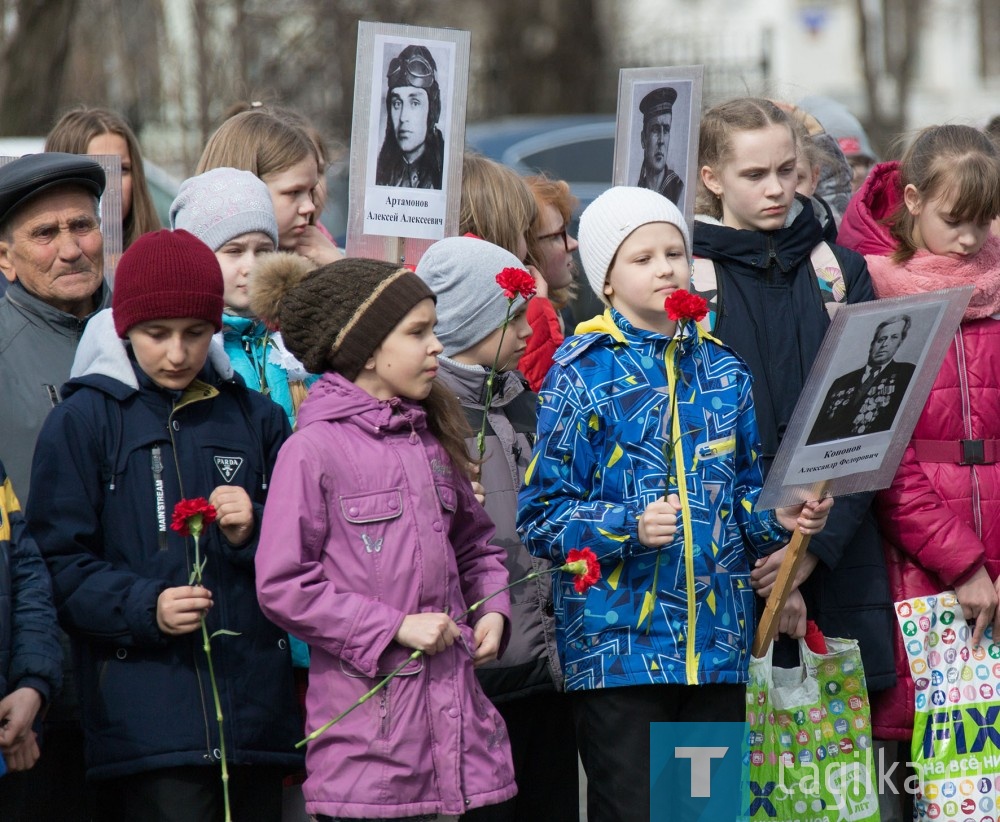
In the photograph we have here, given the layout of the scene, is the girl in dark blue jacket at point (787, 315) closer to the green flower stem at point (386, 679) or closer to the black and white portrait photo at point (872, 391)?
the black and white portrait photo at point (872, 391)

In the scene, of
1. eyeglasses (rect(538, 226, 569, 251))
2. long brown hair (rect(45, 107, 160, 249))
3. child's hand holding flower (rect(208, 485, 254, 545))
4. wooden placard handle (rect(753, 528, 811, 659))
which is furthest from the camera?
long brown hair (rect(45, 107, 160, 249))

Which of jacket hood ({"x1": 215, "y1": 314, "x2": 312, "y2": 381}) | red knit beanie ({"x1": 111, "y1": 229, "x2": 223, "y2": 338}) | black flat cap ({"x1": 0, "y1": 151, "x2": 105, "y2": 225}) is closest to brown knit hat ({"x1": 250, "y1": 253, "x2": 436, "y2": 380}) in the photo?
red knit beanie ({"x1": 111, "y1": 229, "x2": 223, "y2": 338})

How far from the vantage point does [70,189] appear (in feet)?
13.8

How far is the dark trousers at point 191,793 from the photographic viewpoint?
351 centimetres

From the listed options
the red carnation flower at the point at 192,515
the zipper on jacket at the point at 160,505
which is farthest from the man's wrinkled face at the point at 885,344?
the zipper on jacket at the point at 160,505

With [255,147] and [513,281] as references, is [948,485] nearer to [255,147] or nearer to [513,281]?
[513,281]

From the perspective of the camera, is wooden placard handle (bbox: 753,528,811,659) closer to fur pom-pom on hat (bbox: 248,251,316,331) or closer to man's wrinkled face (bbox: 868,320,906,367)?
man's wrinkled face (bbox: 868,320,906,367)

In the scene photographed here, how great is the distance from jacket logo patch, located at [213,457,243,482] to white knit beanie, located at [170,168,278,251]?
891 millimetres

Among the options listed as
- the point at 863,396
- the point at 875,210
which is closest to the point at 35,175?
the point at 863,396

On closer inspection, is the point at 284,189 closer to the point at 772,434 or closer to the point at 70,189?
the point at 70,189

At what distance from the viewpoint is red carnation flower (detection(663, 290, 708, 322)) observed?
3.64m

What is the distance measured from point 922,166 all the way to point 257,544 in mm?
2359

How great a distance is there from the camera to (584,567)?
3404mm

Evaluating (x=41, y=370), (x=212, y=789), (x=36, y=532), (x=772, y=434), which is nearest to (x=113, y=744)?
(x=212, y=789)
